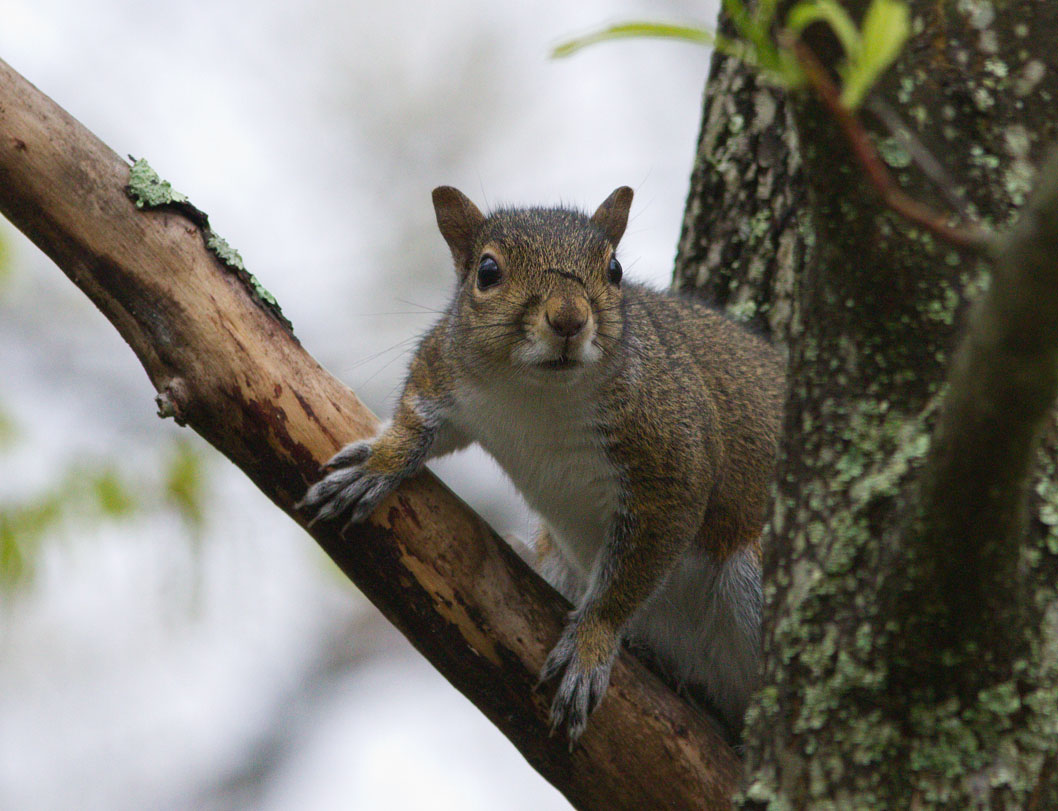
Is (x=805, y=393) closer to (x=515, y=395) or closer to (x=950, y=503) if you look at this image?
(x=950, y=503)

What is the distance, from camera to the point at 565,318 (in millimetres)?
2490

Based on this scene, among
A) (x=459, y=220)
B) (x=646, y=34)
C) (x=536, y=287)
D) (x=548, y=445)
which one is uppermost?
(x=459, y=220)

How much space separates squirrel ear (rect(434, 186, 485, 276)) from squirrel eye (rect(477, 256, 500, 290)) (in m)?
0.25

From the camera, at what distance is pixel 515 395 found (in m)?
2.78

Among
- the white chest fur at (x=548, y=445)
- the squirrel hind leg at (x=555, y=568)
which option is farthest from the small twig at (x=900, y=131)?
the squirrel hind leg at (x=555, y=568)

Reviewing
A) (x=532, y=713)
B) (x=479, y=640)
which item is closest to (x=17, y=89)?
(x=479, y=640)

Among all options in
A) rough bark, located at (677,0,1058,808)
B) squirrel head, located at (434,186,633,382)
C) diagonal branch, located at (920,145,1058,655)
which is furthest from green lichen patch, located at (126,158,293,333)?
diagonal branch, located at (920,145,1058,655)

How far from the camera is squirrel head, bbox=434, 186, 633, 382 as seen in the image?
101 inches

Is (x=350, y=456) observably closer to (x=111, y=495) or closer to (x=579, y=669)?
(x=579, y=669)

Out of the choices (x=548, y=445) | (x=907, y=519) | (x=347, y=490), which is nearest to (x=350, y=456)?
(x=347, y=490)

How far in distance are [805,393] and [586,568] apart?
159 cm

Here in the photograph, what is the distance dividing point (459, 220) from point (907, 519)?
202 centimetres

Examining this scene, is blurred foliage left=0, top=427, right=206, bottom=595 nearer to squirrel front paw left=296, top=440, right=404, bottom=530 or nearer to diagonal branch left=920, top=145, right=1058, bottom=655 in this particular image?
squirrel front paw left=296, top=440, right=404, bottom=530

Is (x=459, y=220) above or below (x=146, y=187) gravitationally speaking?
above
